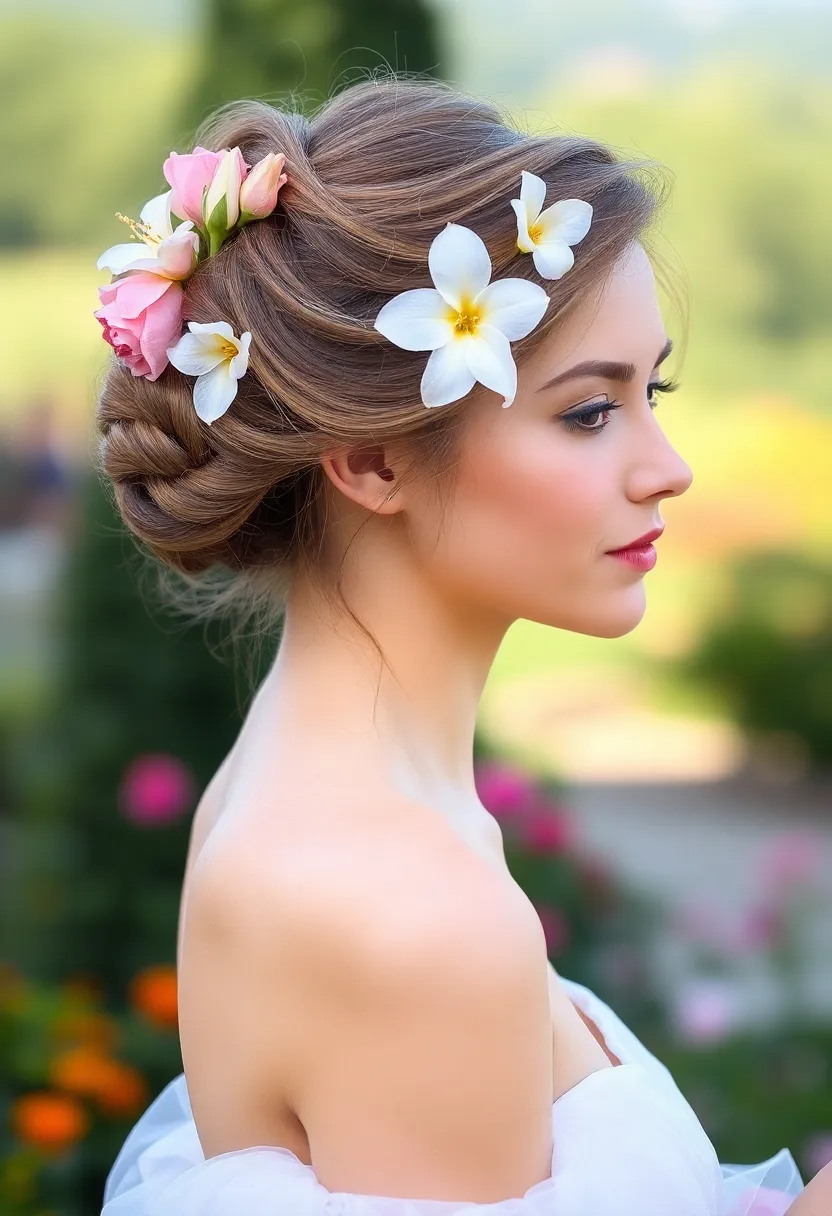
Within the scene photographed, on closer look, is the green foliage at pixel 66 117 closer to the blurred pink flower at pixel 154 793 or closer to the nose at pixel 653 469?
the blurred pink flower at pixel 154 793

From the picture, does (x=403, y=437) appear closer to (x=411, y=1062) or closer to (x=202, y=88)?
(x=411, y=1062)

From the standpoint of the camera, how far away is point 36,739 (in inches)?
123

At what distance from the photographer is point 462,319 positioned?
126 cm

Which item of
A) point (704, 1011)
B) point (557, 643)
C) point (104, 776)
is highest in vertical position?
point (104, 776)

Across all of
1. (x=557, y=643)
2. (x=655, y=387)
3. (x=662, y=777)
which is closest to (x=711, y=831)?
(x=662, y=777)

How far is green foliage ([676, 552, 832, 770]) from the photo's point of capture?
7.18 m

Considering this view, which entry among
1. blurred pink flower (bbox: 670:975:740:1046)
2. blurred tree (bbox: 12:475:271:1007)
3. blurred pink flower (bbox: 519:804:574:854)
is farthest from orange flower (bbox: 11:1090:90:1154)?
blurred pink flower (bbox: 670:975:740:1046)

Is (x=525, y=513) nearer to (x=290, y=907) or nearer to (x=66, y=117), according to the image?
(x=290, y=907)

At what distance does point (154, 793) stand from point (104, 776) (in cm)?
26

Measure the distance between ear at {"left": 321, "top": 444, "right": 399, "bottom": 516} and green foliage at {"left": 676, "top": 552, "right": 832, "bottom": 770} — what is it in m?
6.11

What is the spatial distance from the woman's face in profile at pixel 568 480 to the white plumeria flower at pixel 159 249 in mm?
352

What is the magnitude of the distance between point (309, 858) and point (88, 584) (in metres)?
2.00

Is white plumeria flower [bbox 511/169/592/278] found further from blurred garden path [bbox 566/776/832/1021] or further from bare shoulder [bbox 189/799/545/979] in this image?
blurred garden path [bbox 566/776/832/1021]

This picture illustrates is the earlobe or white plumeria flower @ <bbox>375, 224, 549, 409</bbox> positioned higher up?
white plumeria flower @ <bbox>375, 224, 549, 409</bbox>
